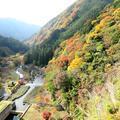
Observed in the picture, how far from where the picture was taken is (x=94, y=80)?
1570 inches

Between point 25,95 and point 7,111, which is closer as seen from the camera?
point 7,111

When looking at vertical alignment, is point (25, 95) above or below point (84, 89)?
below

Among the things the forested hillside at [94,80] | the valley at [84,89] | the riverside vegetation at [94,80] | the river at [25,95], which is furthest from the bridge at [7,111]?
the forested hillside at [94,80]

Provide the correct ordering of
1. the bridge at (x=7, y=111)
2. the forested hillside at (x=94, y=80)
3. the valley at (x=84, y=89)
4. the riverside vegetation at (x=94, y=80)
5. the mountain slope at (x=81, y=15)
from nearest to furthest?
the forested hillside at (x=94, y=80), the riverside vegetation at (x=94, y=80), the valley at (x=84, y=89), the bridge at (x=7, y=111), the mountain slope at (x=81, y=15)

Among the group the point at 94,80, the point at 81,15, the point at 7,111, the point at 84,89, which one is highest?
the point at 81,15

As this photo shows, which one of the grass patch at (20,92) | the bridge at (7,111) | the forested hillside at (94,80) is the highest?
the forested hillside at (94,80)

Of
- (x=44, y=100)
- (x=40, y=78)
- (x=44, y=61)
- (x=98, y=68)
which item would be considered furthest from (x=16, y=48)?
(x=98, y=68)

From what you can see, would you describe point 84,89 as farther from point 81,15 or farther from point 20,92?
point 81,15

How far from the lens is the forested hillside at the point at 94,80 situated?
3233 centimetres

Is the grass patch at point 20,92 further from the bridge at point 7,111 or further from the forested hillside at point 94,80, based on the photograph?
the forested hillside at point 94,80

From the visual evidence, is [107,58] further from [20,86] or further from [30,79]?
[30,79]

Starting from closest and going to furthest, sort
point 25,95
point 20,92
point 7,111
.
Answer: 1. point 7,111
2. point 25,95
3. point 20,92

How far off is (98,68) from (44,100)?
48.5 ft


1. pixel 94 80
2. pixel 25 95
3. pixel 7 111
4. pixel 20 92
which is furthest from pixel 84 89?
pixel 20 92
